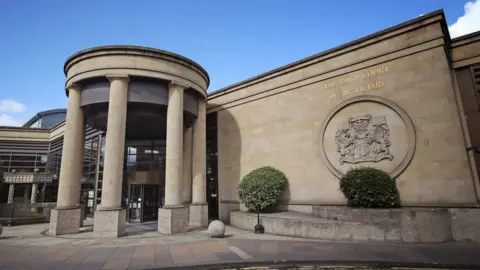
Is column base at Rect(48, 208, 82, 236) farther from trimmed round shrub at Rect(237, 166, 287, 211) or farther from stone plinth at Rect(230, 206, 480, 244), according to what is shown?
stone plinth at Rect(230, 206, 480, 244)

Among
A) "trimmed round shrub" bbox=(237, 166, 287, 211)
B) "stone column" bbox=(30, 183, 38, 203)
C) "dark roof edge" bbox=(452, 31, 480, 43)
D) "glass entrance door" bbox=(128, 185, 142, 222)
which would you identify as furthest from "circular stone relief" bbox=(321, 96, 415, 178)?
"stone column" bbox=(30, 183, 38, 203)

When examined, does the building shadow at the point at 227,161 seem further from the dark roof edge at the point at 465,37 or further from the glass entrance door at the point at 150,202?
the dark roof edge at the point at 465,37

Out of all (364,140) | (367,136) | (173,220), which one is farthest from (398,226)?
(173,220)

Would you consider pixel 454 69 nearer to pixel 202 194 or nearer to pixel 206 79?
pixel 206 79

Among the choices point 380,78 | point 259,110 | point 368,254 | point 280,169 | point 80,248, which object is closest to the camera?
point 368,254

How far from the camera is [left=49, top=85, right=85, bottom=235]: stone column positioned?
44.2 feet

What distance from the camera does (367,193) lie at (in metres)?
12.0

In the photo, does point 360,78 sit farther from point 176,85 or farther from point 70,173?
point 70,173

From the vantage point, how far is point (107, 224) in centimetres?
1255

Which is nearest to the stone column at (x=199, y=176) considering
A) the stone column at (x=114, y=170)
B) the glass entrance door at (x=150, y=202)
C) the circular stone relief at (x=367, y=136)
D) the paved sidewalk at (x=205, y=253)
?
the glass entrance door at (x=150, y=202)

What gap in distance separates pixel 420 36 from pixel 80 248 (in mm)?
17654

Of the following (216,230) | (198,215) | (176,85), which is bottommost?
(216,230)

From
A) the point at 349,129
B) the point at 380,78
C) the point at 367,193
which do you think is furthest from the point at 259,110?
the point at 367,193

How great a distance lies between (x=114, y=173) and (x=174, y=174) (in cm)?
292
